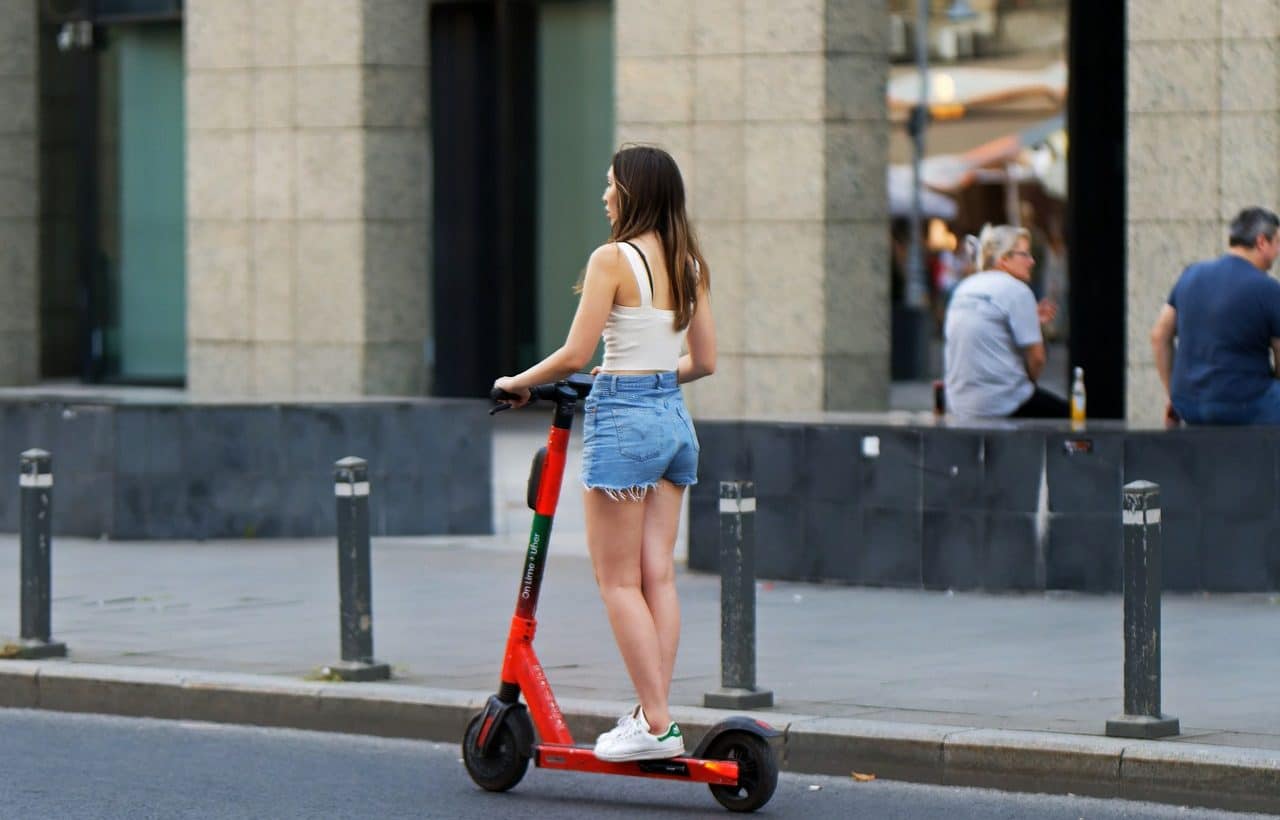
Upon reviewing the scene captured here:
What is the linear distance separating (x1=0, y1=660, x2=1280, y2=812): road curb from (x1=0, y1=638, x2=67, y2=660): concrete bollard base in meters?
0.11

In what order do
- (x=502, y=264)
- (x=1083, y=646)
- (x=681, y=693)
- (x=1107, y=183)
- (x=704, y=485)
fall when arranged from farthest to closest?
1. (x=502, y=264)
2. (x=1107, y=183)
3. (x=704, y=485)
4. (x=1083, y=646)
5. (x=681, y=693)

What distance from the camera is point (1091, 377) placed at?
18.5 meters

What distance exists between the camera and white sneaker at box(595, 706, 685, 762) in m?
7.34

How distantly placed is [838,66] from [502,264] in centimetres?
931

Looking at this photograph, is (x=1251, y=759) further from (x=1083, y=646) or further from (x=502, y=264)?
(x=502, y=264)

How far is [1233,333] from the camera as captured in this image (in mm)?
11461

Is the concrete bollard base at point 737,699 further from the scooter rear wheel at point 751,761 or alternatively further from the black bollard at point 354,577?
the black bollard at point 354,577

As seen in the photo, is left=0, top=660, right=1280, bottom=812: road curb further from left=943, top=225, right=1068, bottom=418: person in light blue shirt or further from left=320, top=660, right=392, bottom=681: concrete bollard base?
left=943, top=225, right=1068, bottom=418: person in light blue shirt

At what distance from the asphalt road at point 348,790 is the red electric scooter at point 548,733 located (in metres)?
0.11

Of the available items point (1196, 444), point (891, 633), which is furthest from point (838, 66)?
point (891, 633)

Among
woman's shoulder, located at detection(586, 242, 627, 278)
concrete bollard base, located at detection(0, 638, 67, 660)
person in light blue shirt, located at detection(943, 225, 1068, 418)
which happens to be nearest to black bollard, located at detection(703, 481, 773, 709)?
woman's shoulder, located at detection(586, 242, 627, 278)

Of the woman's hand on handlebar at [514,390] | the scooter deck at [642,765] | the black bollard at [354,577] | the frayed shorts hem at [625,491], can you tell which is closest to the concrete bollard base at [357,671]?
the black bollard at [354,577]

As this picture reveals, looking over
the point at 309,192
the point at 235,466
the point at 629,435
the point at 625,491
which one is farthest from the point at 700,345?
the point at 309,192

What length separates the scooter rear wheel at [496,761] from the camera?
25.2ft
